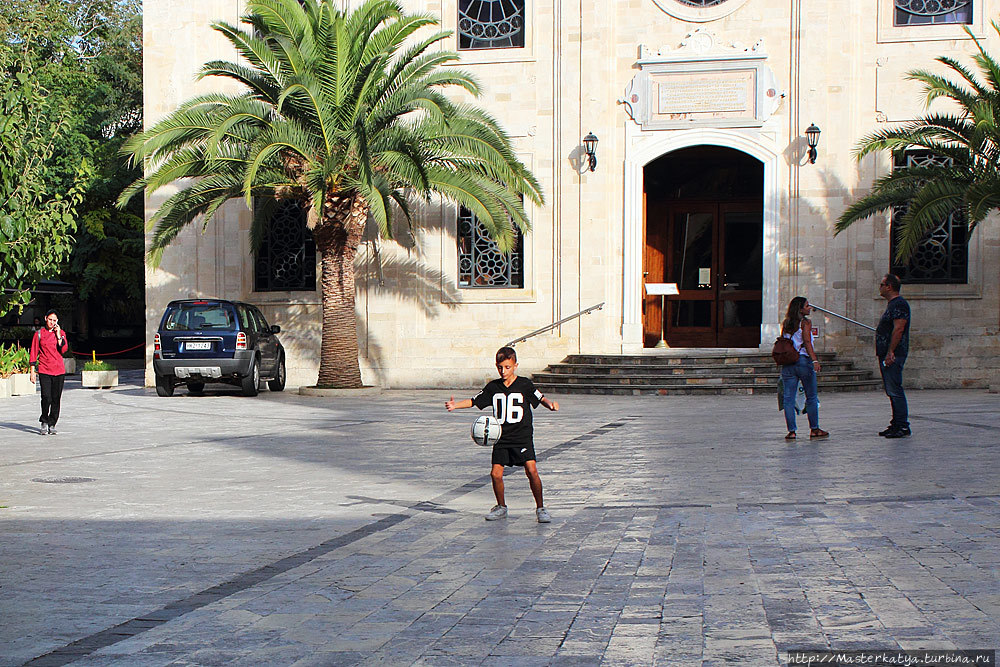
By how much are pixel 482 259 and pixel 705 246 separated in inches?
205

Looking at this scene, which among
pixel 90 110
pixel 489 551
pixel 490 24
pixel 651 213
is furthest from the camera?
pixel 90 110

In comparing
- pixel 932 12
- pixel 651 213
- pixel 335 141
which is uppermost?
pixel 932 12

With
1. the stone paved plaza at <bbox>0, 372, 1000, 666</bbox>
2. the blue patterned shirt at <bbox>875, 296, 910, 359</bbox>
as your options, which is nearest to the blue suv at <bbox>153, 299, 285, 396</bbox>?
the stone paved plaza at <bbox>0, 372, 1000, 666</bbox>

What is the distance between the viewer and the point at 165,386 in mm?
21453

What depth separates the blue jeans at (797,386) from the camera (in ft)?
40.8

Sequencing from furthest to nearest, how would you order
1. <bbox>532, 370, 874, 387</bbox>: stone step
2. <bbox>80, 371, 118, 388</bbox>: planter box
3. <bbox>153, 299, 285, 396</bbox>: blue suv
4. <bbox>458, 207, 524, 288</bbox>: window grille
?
<bbox>80, 371, 118, 388</bbox>: planter box, <bbox>458, 207, 524, 288</bbox>: window grille, <bbox>532, 370, 874, 387</bbox>: stone step, <bbox>153, 299, 285, 396</bbox>: blue suv

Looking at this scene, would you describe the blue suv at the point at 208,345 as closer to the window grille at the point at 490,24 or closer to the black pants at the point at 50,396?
the black pants at the point at 50,396

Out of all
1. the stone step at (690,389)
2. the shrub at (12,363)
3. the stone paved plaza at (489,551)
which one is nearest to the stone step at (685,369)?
the stone step at (690,389)

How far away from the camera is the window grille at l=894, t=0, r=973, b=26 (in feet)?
72.0

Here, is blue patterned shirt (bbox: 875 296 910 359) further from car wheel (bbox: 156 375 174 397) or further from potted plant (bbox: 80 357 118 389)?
potted plant (bbox: 80 357 118 389)

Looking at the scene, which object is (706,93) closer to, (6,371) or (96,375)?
(96,375)

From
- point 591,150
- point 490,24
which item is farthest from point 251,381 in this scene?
point 490,24

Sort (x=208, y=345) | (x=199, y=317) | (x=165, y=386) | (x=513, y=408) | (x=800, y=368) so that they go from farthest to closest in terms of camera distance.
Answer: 1. (x=165, y=386)
2. (x=199, y=317)
3. (x=208, y=345)
4. (x=800, y=368)
5. (x=513, y=408)

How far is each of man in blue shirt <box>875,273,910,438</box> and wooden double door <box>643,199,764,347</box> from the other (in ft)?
39.0
